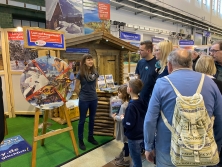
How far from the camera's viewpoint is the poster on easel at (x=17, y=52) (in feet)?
13.5

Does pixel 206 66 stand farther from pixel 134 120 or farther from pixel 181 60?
pixel 134 120

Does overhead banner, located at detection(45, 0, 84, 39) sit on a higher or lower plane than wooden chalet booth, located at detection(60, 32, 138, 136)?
higher

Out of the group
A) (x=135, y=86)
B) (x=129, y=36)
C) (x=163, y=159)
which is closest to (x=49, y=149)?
(x=135, y=86)

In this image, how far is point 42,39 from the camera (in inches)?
90.8

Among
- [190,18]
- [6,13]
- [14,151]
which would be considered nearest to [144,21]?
[190,18]

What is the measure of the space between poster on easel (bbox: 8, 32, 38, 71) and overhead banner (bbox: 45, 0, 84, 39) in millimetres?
809

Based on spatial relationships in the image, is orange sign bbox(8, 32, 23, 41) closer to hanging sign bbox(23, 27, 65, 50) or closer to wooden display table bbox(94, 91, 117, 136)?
hanging sign bbox(23, 27, 65, 50)

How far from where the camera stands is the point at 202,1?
1166 cm

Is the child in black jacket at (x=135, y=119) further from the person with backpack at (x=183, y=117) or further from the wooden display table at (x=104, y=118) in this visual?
the wooden display table at (x=104, y=118)

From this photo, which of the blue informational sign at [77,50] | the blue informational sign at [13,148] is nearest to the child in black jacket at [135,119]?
the blue informational sign at [13,148]

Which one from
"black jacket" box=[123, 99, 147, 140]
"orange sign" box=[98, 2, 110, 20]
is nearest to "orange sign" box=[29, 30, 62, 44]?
"black jacket" box=[123, 99, 147, 140]

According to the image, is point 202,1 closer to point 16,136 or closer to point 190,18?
point 190,18

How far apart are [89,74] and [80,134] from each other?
3.37 ft

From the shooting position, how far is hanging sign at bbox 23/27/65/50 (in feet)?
7.13
